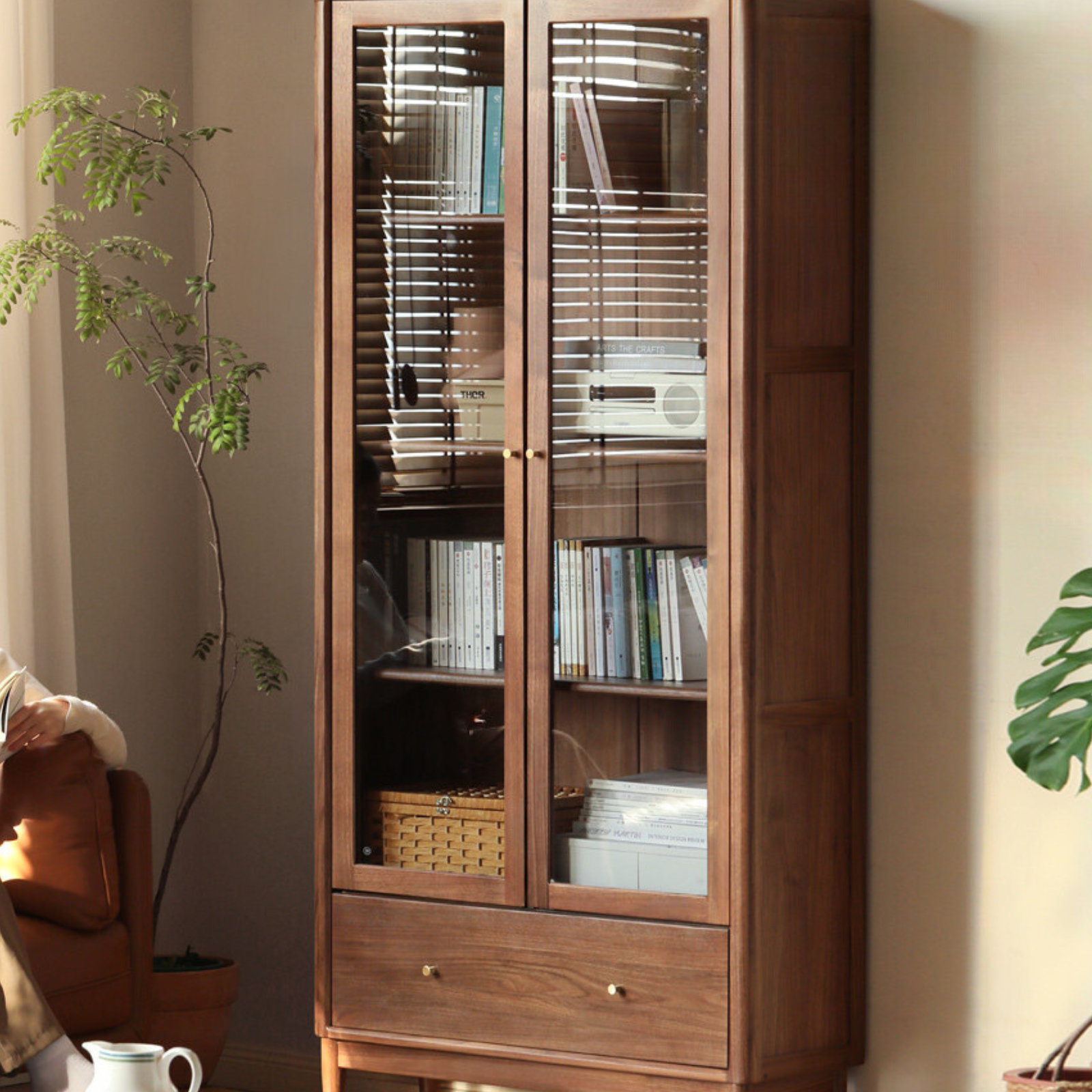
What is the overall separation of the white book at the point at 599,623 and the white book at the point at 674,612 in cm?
11

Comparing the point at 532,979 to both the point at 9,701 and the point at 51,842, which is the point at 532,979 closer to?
the point at 51,842

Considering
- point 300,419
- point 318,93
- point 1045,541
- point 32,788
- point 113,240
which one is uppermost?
point 318,93

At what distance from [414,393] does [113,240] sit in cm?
72

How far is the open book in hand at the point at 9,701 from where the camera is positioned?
2521 mm

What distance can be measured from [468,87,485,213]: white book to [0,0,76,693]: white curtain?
964mm

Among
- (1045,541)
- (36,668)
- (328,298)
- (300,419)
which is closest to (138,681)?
(36,668)

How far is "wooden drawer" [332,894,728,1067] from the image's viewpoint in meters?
2.46

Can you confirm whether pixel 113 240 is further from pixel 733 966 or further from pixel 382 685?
pixel 733 966

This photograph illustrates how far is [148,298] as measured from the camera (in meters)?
2.95

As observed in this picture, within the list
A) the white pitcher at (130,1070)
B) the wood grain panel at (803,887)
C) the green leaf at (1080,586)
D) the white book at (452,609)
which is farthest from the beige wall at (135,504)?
the green leaf at (1080,586)

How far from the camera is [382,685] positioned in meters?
2.68

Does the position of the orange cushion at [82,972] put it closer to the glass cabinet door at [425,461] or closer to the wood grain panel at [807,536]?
the glass cabinet door at [425,461]

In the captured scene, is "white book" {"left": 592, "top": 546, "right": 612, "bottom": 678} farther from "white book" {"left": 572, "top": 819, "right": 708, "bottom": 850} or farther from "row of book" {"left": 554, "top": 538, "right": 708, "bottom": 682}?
"white book" {"left": 572, "top": 819, "right": 708, "bottom": 850}

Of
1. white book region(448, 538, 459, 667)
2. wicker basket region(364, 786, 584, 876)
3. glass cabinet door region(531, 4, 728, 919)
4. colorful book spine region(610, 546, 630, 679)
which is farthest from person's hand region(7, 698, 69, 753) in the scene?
colorful book spine region(610, 546, 630, 679)
